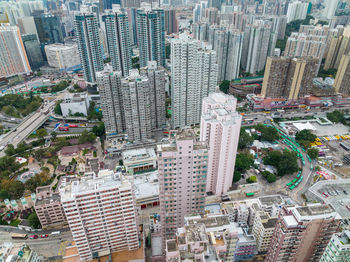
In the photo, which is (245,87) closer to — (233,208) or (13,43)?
(233,208)

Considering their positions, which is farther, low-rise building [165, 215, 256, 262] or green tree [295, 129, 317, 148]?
green tree [295, 129, 317, 148]

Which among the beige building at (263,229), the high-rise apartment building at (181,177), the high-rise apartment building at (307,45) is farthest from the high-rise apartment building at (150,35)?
the beige building at (263,229)

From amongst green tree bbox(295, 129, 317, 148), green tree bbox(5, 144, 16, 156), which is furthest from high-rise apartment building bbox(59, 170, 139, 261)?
green tree bbox(295, 129, 317, 148)

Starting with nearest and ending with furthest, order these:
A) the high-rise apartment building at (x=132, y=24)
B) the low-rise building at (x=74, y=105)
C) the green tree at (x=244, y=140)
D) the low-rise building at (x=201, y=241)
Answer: the low-rise building at (x=201, y=241) → the green tree at (x=244, y=140) → the low-rise building at (x=74, y=105) → the high-rise apartment building at (x=132, y=24)

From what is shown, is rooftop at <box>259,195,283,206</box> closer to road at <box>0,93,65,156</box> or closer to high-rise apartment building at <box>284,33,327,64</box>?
road at <box>0,93,65,156</box>

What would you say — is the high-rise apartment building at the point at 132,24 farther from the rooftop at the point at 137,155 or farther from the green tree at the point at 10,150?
the rooftop at the point at 137,155

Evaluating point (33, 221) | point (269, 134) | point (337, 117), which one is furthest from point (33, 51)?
point (337, 117)

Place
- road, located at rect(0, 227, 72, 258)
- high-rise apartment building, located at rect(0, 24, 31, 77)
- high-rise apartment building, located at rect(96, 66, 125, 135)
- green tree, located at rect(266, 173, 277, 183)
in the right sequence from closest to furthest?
road, located at rect(0, 227, 72, 258)
green tree, located at rect(266, 173, 277, 183)
high-rise apartment building, located at rect(96, 66, 125, 135)
high-rise apartment building, located at rect(0, 24, 31, 77)
